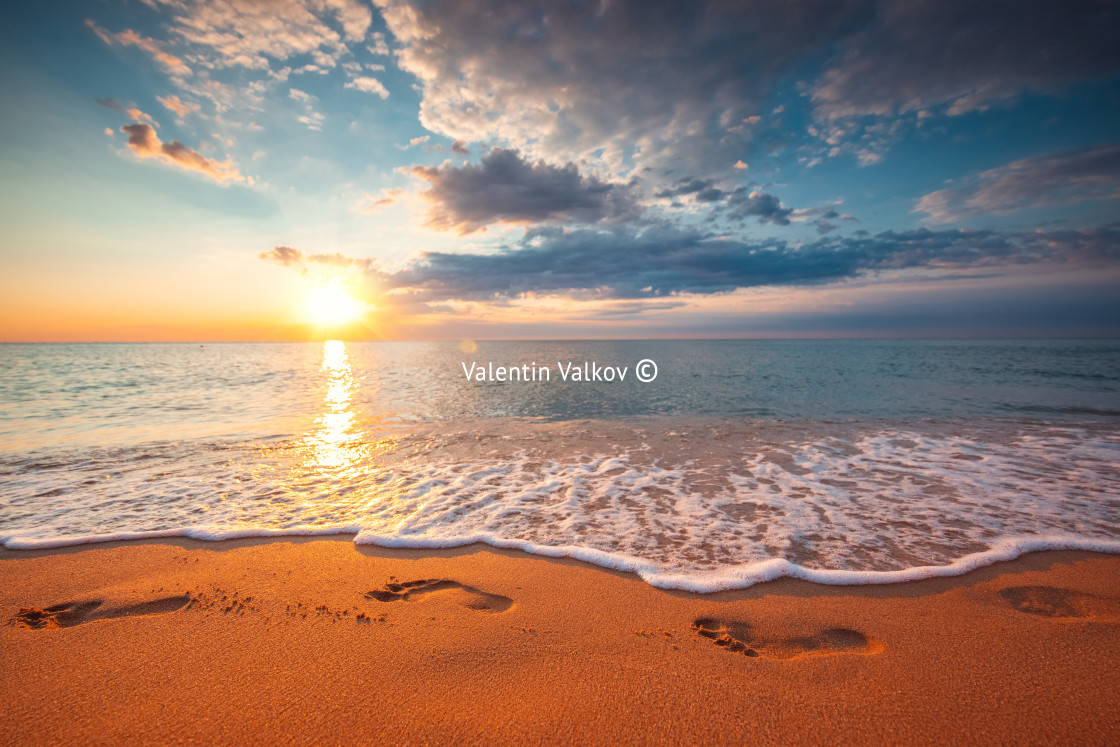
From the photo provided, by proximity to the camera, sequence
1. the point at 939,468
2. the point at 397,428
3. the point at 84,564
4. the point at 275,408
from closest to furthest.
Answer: the point at 84,564 < the point at 939,468 < the point at 397,428 < the point at 275,408

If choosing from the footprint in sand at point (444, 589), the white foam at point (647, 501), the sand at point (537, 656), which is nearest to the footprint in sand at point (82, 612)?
the sand at point (537, 656)

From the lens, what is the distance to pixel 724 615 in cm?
369

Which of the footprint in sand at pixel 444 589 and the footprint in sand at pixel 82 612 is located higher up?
the footprint in sand at pixel 82 612

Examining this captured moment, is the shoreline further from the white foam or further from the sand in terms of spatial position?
the sand

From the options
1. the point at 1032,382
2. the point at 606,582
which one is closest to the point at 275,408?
the point at 606,582

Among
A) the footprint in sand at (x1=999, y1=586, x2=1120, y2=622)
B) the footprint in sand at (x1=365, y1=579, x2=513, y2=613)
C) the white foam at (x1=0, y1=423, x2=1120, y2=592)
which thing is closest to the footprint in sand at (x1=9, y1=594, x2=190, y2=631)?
the white foam at (x1=0, y1=423, x2=1120, y2=592)

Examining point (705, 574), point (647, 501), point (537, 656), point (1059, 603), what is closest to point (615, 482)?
point (647, 501)

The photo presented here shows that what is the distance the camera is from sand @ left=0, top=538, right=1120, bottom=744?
2523mm

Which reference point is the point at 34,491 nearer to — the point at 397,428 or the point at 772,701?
the point at 397,428

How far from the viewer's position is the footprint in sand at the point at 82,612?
3547 mm

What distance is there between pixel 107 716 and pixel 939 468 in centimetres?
1173

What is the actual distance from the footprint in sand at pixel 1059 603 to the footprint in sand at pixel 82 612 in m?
7.67

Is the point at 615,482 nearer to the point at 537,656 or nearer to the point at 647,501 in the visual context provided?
the point at 647,501

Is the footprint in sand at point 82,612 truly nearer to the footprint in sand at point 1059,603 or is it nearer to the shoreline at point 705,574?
the shoreline at point 705,574
